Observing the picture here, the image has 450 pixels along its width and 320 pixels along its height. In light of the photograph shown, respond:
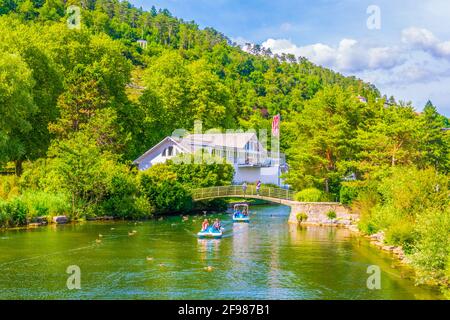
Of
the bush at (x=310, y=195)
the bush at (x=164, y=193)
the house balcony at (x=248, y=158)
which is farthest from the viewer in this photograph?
the house balcony at (x=248, y=158)

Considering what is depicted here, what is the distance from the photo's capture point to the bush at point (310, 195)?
151 feet

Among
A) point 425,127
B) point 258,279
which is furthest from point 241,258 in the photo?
point 425,127

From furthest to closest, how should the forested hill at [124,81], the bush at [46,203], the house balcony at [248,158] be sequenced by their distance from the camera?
the house balcony at [248,158] → the forested hill at [124,81] → the bush at [46,203]

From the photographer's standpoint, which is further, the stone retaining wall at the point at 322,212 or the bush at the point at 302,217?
the bush at the point at 302,217

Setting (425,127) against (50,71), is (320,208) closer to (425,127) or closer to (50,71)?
(425,127)

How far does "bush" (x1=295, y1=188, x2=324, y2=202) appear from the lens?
151ft

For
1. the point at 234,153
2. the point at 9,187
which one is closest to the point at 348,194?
the point at 234,153

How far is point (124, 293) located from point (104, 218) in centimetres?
2565

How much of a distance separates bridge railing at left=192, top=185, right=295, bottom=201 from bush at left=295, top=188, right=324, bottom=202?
2541mm

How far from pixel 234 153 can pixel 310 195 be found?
Result: 25.3 metres

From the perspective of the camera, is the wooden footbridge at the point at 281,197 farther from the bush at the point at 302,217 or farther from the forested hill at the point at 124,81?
the forested hill at the point at 124,81

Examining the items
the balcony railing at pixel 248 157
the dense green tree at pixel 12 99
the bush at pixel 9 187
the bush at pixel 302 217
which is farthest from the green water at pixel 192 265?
the balcony railing at pixel 248 157

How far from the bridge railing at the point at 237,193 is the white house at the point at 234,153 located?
7083 mm
